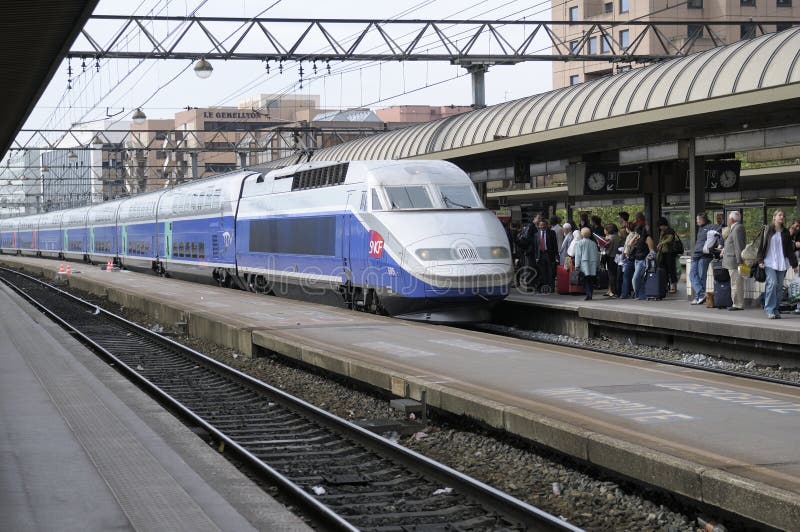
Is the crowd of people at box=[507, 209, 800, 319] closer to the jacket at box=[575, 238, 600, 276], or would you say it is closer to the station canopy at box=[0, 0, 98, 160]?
the jacket at box=[575, 238, 600, 276]

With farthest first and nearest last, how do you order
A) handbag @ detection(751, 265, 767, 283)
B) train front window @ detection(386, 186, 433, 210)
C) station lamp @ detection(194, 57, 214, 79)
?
station lamp @ detection(194, 57, 214, 79)
train front window @ detection(386, 186, 433, 210)
handbag @ detection(751, 265, 767, 283)

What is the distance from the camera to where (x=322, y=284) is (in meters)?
20.2

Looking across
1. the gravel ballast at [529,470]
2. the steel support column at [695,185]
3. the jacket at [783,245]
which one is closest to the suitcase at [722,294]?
the jacket at [783,245]

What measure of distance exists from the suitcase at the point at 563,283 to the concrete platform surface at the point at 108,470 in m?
11.0

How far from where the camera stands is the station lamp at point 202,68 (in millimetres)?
21298

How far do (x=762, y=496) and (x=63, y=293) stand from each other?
31.8 metres

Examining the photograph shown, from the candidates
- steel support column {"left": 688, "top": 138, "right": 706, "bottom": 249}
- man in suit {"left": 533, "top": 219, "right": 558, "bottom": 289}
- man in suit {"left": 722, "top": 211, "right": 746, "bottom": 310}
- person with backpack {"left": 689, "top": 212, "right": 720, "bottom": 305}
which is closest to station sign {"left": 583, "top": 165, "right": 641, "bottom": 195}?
man in suit {"left": 533, "top": 219, "right": 558, "bottom": 289}

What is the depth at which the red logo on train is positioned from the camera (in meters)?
17.1

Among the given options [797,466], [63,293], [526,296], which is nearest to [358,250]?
[526,296]

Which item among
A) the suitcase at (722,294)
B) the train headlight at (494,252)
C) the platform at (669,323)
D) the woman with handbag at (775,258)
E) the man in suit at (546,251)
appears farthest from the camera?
the man in suit at (546,251)

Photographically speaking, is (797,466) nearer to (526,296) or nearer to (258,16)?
(526,296)

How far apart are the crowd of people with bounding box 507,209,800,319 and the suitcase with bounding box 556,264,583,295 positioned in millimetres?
115

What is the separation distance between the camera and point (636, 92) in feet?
57.0

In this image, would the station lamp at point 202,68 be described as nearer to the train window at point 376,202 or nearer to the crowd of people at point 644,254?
the train window at point 376,202
